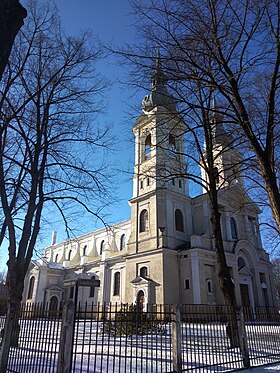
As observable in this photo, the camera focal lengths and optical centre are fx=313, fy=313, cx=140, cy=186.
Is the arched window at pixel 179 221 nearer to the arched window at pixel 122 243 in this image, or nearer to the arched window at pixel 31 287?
the arched window at pixel 122 243

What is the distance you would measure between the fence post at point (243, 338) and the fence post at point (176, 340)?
2579 mm

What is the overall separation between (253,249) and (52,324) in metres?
31.0

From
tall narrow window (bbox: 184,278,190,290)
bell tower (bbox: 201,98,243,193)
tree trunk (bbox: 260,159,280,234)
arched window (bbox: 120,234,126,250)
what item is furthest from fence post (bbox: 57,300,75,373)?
arched window (bbox: 120,234,126,250)

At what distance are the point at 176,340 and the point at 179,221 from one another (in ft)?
82.2

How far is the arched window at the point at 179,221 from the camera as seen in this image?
31.7m

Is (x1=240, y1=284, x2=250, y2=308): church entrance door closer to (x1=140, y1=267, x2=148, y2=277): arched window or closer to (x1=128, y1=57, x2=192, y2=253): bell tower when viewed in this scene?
(x1=128, y1=57, x2=192, y2=253): bell tower

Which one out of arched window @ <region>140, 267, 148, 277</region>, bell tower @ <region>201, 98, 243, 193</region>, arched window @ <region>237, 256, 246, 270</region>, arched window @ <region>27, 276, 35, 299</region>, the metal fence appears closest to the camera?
the metal fence

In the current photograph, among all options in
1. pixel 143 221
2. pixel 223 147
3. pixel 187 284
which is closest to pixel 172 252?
pixel 187 284

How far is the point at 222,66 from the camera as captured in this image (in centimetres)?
977

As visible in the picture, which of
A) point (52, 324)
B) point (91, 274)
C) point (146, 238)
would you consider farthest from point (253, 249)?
point (52, 324)

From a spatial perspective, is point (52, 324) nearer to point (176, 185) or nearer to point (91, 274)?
point (176, 185)

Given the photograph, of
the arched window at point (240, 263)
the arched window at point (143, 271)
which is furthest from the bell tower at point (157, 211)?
the arched window at point (240, 263)

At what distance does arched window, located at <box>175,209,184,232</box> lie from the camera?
31.7 m

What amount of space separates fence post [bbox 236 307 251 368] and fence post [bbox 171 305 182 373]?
8.46 ft
